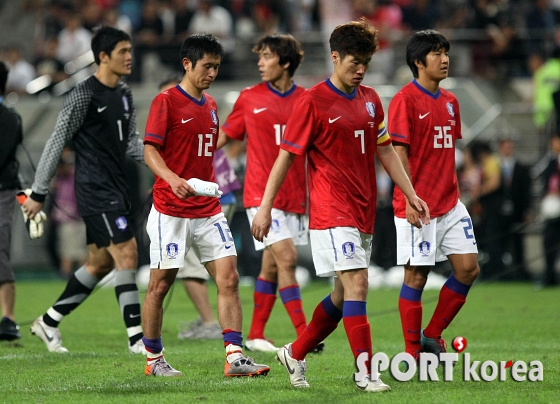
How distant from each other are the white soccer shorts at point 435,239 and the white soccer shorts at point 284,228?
4.69ft

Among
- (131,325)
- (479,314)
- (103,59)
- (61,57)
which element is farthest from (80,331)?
(61,57)

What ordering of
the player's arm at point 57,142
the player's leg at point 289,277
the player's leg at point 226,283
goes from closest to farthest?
the player's leg at point 226,283, the player's arm at point 57,142, the player's leg at point 289,277

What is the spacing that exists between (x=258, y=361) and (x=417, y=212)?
78.9 inches

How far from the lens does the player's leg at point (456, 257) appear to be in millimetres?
7785

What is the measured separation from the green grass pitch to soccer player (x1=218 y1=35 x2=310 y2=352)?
556 millimetres

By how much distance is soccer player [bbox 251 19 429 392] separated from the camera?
662 cm

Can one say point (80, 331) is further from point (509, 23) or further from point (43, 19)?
point (43, 19)

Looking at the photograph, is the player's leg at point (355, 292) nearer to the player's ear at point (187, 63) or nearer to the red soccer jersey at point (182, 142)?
the red soccer jersey at point (182, 142)

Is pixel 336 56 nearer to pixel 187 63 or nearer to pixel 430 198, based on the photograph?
pixel 187 63

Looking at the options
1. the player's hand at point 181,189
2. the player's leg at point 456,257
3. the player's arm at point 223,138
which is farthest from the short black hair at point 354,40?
the player's arm at point 223,138

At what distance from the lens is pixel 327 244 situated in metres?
6.70

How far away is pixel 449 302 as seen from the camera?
7.86 m

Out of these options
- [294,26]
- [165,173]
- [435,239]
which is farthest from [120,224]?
[294,26]

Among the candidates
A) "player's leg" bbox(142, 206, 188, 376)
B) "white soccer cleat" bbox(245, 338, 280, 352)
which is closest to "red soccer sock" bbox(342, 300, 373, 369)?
"player's leg" bbox(142, 206, 188, 376)
